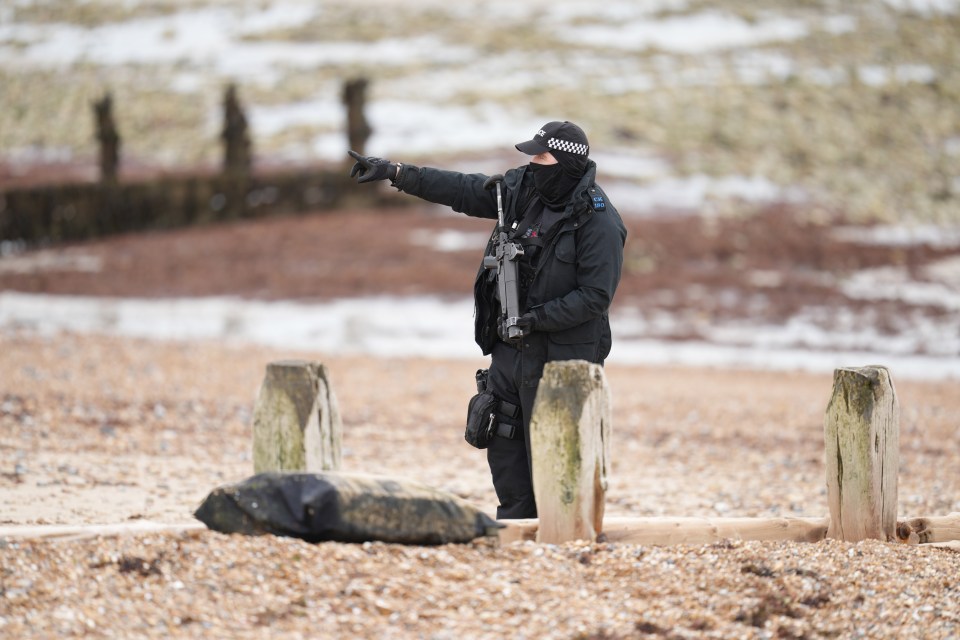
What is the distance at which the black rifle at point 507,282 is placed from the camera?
219 inches

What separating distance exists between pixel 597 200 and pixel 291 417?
6.14ft

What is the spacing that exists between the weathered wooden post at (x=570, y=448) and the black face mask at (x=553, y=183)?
44.8 inches

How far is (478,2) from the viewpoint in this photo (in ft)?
176

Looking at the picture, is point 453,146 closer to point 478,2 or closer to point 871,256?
point 871,256

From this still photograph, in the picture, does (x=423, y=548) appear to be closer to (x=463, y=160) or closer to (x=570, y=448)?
(x=570, y=448)

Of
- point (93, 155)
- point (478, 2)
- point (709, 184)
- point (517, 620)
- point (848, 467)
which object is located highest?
point (478, 2)

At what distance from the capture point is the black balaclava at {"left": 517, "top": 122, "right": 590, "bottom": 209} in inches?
219

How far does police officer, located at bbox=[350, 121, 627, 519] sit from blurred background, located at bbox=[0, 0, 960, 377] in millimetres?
12233

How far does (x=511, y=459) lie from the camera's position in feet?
18.9

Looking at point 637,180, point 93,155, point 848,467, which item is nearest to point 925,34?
point 637,180

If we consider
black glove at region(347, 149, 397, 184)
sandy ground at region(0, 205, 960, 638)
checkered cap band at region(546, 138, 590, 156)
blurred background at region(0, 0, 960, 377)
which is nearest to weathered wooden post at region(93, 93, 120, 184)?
blurred background at region(0, 0, 960, 377)

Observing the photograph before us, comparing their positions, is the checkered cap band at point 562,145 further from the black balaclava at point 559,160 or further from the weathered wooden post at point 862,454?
the weathered wooden post at point 862,454

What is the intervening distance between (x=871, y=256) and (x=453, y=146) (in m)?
12.8

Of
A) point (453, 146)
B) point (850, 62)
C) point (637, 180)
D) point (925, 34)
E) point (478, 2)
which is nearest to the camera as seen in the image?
point (637, 180)
